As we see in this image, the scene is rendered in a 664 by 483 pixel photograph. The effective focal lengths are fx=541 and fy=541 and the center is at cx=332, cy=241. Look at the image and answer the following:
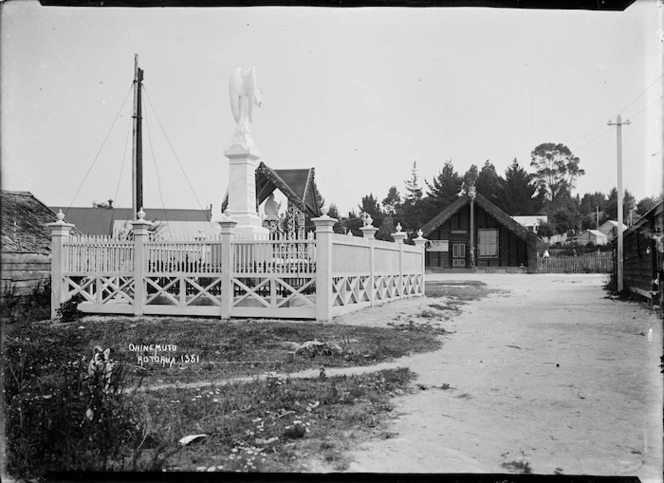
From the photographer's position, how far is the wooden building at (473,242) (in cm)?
3284

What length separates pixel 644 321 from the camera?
1147 cm

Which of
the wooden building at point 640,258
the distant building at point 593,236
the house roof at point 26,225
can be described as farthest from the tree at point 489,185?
the distant building at point 593,236

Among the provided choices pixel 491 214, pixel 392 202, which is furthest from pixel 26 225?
pixel 491 214

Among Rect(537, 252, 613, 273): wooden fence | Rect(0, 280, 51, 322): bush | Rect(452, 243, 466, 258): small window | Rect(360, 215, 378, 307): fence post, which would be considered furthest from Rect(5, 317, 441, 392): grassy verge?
Rect(537, 252, 613, 273): wooden fence

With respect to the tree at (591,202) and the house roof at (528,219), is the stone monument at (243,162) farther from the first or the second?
the tree at (591,202)

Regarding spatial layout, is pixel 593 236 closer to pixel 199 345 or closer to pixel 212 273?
pixel 212 273

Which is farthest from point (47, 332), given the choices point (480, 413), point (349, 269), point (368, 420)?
point (480, 413)

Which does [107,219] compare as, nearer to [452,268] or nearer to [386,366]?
[452,268]

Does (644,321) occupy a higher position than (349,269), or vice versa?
(349,269)

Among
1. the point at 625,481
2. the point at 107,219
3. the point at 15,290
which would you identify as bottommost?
the point at 625,481

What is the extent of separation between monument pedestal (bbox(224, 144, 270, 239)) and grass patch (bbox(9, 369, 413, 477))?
5.51m

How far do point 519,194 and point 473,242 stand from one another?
4.79 meters

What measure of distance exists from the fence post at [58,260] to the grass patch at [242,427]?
6.60 meters

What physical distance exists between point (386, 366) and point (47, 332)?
6.32 meters
